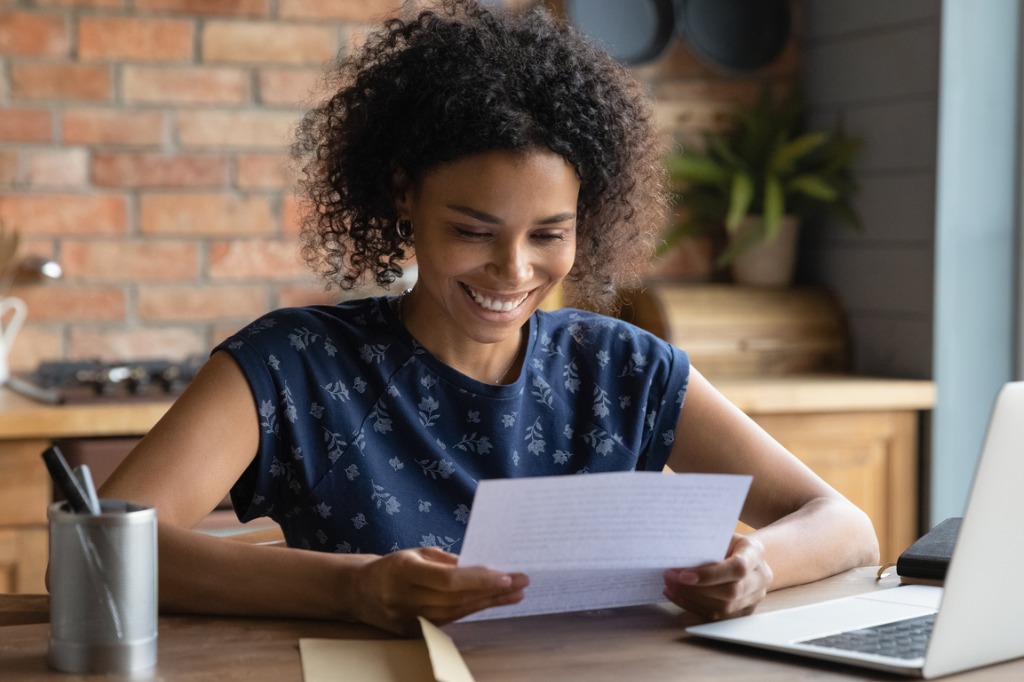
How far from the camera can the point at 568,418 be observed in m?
1.65

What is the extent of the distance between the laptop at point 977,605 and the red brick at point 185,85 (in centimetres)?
209

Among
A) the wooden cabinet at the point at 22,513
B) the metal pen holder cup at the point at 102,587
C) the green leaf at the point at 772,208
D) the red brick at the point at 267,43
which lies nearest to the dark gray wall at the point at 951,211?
the green leaf at the point at 772,208

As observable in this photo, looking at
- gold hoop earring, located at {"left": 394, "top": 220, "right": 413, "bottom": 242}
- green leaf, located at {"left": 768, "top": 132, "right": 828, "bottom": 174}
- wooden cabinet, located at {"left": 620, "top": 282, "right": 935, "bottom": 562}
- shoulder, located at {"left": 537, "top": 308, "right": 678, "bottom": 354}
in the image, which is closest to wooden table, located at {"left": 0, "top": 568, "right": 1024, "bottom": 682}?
shoulder, located at {"left": 537, "top": 308, "right": 678, "bottom": 354}

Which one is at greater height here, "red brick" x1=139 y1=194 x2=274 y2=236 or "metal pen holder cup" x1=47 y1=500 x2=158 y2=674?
"red brick" x1=139 y1=194 x2=274 y2=236

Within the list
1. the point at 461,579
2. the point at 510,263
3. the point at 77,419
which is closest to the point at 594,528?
the point at 461,579

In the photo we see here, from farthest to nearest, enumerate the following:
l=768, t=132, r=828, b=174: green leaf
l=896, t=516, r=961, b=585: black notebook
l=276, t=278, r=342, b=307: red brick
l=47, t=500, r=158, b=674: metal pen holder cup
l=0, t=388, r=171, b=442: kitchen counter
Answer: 1. l=768, t=132, r=828, b=174: green leaf
2. l=276, t=278, r=342, b=307: red brick
3. l=0, t=388, r=171, b=442: kitchen counter
4. l=896, t=516, r=961, b=585: black notebook
5. l=47, t=500, r=158, b=674: metal pen holder cup

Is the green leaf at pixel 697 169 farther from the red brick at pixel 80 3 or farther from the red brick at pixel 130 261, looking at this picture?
the red brick at pixel 80 3

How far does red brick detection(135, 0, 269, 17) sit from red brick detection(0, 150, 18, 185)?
0.42m

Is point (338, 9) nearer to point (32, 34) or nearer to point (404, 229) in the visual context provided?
point (32, 34)

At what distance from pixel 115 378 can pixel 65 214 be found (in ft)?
1.44

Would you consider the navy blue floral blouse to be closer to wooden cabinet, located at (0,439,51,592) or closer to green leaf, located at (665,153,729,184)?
wooden cabinet, located at (0,439,51,592)

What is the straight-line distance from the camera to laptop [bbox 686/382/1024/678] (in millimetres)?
994

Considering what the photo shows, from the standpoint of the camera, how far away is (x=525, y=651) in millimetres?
1101

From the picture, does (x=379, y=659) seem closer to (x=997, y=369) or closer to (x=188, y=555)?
(x=188, y=555)
